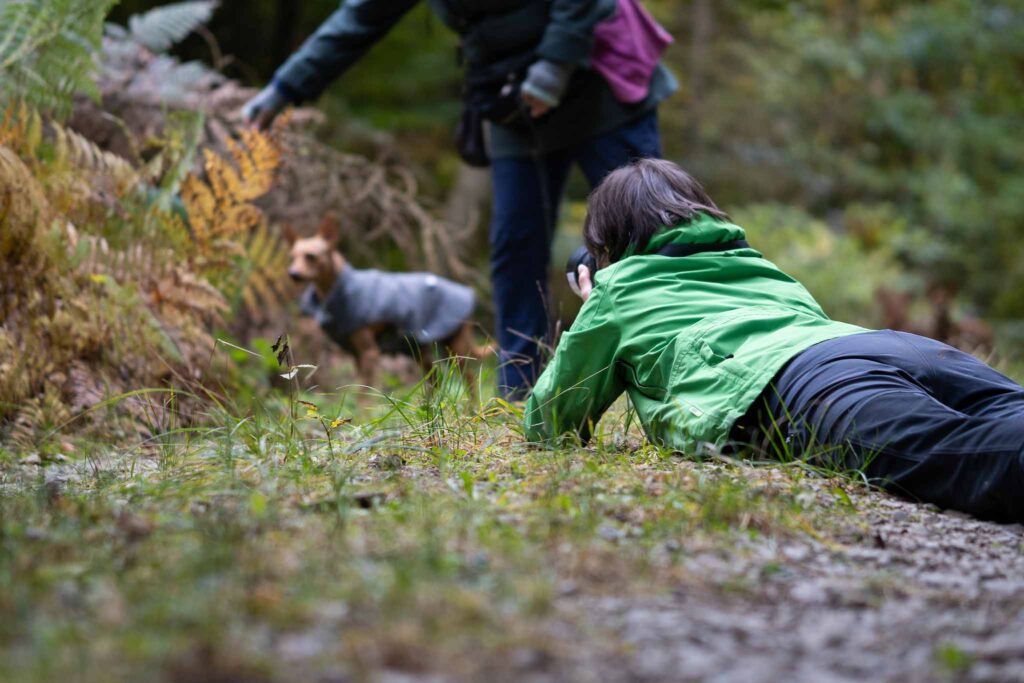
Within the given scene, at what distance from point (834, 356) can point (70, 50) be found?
10.8ft

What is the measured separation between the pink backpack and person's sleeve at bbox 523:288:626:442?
4.51 ft

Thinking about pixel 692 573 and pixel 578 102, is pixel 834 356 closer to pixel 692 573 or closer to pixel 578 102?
pixel 692 573

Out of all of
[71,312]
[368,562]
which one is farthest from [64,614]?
[71,312]

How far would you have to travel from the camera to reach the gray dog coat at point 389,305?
19.0 ft

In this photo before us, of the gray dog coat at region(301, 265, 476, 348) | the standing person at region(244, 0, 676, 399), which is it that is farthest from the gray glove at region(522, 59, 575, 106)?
the gray dog coat at region(301, 265, 476, 348)

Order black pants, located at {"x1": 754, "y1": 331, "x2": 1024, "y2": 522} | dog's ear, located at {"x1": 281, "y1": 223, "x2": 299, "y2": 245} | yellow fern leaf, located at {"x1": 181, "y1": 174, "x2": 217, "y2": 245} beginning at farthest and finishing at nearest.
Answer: dog's ear, located at {"x1": 281, "y1": 223, "x2": 299, "y2": 245} < yellow fern leaf, located at {"x1": 181, "y1": 174, "x2": 217, "y2": 245} < black pants, located at {"x1": 754, "y1": 331, "x2": 1024, "y2": 522}

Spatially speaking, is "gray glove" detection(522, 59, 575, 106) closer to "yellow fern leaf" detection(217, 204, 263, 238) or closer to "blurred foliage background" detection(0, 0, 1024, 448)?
"blurred foliage background" detection(0, 0, 1024, 448)

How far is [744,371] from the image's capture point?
2.74 meters

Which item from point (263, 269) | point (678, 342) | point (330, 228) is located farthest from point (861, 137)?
point (678, 342)

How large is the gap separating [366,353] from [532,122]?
7.37 feet

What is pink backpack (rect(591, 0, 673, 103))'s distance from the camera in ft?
13.0

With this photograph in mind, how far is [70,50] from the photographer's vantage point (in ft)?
13.6

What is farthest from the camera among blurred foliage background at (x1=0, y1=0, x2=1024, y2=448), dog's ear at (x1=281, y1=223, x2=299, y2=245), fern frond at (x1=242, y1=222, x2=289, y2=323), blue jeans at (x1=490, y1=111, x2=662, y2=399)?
dog's ear at (x1=281, y1=223, x2=299, y2=245)

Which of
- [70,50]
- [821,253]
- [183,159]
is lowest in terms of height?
[821,253]
